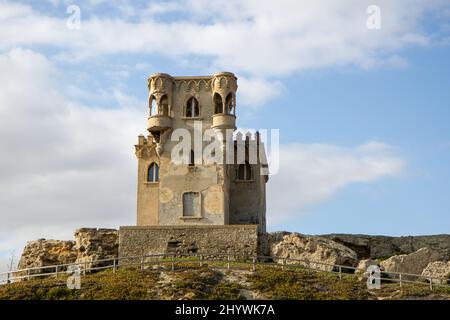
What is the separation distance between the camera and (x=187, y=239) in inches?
2184

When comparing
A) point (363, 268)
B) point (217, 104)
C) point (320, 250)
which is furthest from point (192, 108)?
point (363, 268)

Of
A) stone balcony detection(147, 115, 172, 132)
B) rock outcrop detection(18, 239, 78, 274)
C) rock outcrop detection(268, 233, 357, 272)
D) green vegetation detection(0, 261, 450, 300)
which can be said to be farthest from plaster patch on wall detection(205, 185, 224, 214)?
green vegetation detection(0, 261, 450, 300)

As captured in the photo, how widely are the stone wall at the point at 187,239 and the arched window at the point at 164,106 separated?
30.3ft

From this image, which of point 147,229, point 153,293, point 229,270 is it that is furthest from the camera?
point 147,229

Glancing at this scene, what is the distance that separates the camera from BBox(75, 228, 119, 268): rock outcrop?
182ft

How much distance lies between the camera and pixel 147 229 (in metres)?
55.8

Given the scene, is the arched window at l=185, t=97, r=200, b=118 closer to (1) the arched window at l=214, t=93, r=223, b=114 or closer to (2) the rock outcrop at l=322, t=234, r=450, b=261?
(1) the arched window at l=214, t=93, r=223, b=114

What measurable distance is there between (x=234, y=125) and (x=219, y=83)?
335 cm

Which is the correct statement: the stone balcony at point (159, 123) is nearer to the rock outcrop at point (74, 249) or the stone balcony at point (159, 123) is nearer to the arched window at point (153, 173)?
the arched window at point (153, 173)

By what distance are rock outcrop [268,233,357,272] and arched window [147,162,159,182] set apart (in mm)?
11496
